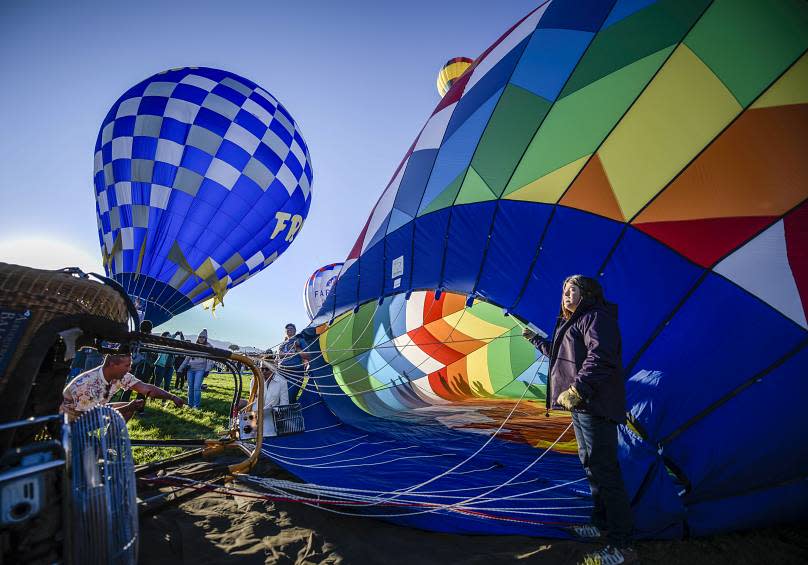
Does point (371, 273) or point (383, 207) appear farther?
point (383, 207)

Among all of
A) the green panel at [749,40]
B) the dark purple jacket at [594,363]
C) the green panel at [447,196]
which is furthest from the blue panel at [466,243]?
the green panel at [749,40]

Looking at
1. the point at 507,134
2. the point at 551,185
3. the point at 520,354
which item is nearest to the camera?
the point at 551,185

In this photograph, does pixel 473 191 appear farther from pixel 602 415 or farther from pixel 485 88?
pixel 602 415

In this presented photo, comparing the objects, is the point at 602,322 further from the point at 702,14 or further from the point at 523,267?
the point at 702,14

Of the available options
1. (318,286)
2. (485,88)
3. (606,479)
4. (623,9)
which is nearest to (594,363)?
(606,479)

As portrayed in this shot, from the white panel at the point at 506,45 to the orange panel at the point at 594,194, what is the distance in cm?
170

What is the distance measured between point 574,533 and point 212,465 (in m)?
2.86

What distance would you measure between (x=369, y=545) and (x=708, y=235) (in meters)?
2.75

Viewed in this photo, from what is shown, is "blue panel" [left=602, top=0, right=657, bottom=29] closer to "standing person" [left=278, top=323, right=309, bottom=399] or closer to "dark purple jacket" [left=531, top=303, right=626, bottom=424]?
"dark purple jacket" [left=531, top=303, right=626, bottom=424]

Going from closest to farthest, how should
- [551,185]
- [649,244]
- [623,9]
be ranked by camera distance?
[649,244] → [623,9] → [551,185]

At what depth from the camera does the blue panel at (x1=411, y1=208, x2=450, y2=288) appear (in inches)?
147

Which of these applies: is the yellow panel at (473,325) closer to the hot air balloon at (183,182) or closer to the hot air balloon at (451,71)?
the hot air balloon at (451,71)

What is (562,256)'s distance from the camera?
9.45 ft

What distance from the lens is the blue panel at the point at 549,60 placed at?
304cm
